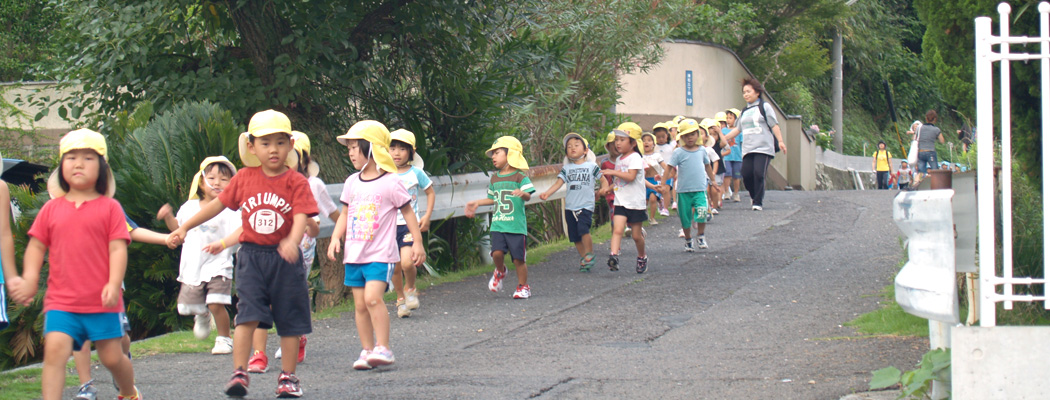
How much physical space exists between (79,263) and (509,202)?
15.7 ft

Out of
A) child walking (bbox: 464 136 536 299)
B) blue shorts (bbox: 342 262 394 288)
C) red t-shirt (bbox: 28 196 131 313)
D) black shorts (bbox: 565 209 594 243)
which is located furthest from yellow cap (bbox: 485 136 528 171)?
red t-shirt (bbox: 28 196 131 313)

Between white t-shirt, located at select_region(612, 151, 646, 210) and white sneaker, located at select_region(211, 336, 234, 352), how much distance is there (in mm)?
4735

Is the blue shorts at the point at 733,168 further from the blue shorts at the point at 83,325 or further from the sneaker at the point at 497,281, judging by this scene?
the blue shorts at the point at 83,325

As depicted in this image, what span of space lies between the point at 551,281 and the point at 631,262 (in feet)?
5.05

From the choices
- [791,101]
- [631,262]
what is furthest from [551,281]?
[791,101]

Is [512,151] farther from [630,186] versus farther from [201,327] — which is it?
[201,327]

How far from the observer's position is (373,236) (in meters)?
6.30

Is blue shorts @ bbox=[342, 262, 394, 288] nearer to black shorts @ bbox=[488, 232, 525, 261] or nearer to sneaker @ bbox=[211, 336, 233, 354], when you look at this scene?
sneaker @ bbox=[211, 336, 233, 354]

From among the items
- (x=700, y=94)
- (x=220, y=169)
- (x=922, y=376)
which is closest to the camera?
(x=922, y=376)

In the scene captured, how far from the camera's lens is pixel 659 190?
13930mm

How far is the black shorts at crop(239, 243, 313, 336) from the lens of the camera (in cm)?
550

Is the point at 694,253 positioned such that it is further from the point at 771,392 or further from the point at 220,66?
the point at 771,392

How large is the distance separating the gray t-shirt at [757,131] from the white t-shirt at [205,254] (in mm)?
8945

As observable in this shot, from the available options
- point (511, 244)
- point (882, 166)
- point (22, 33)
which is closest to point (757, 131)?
point (511, 244)
